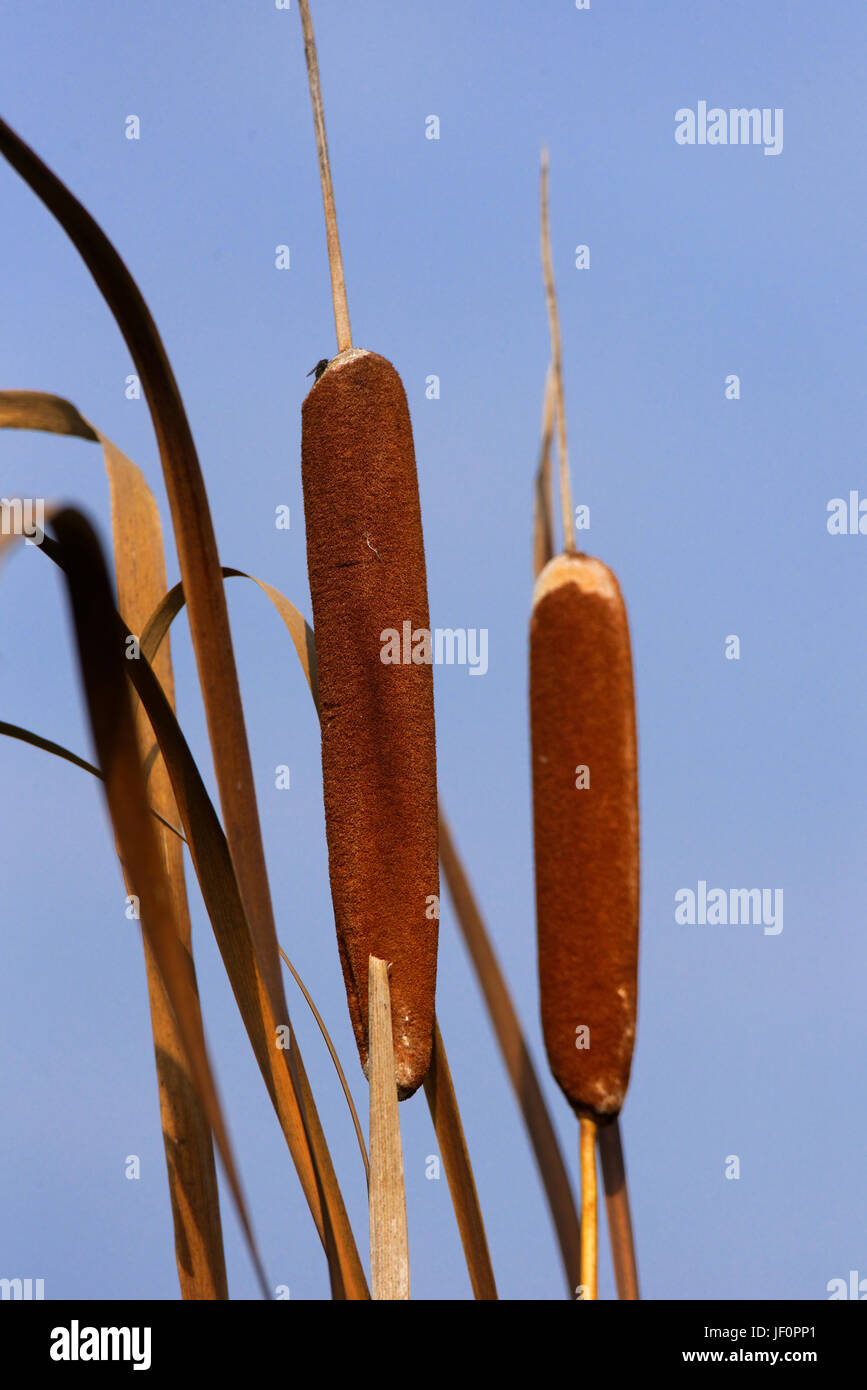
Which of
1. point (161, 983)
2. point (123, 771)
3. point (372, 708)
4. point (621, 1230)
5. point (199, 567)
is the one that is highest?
point (199, 567)

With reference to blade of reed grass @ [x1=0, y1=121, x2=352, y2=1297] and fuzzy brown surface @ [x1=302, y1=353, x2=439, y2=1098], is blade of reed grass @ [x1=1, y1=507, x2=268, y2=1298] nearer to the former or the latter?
blade of reed grass @ [x1=0, y1=121, x2=352, y2=1297]

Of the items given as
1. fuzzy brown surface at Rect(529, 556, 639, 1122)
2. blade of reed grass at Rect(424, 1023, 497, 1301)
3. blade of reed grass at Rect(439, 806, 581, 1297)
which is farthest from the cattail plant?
blade of reed grass at Rect(424, 1023, 497, 1301)

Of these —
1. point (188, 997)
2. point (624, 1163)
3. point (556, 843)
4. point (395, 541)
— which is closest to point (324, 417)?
point (395, 541)

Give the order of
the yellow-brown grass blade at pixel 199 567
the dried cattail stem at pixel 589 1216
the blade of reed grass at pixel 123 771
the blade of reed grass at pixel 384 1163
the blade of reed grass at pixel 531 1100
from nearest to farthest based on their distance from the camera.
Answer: the blade of reed grass at pixel 123 771 < the dried cattail stem at pixel 589 1216 < the yellow-brown grass blade at pixel 199 567 < the blade of reed grass at pixel 384 1163 < the blade of reed grass at pixel 531 1100

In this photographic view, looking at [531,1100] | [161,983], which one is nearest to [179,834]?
[161,983]

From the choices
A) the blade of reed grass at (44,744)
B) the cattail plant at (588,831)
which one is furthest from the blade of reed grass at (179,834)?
the cattail plant at (588,831)

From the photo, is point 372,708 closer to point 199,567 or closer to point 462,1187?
point 199,567

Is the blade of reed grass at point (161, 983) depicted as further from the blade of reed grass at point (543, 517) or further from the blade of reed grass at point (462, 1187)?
the blade of reed grass at point (543, 517)
